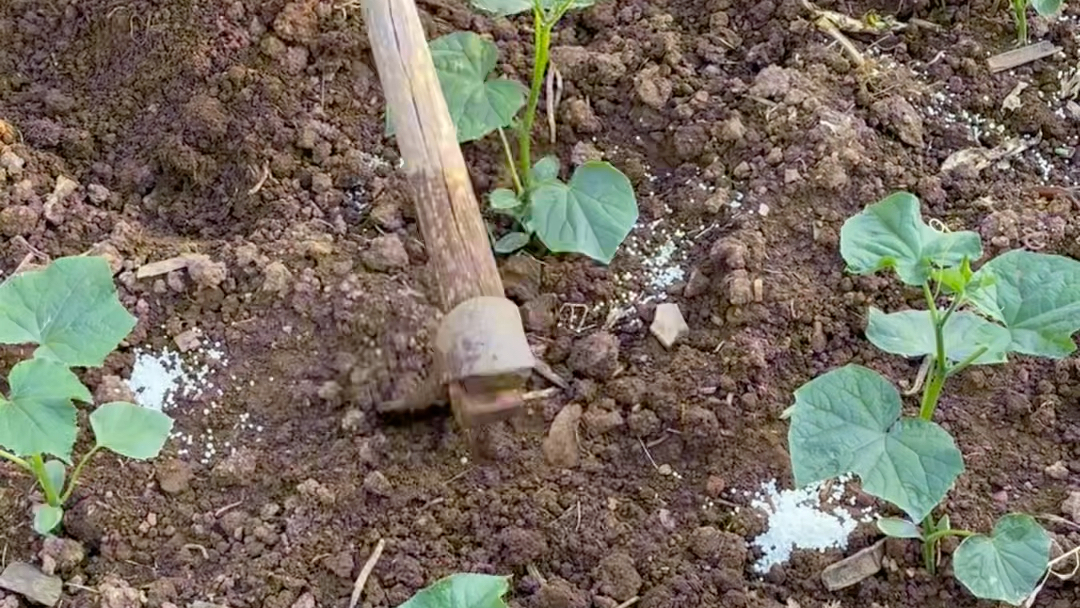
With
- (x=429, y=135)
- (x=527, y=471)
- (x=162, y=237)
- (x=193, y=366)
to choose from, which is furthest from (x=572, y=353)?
(x=162, y=237)

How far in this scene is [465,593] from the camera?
166 centimetres

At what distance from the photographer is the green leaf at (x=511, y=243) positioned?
2.34 m

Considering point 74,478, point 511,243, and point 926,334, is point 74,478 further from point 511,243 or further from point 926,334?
point 926,334

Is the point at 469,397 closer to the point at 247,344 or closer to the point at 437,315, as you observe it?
the point at 437,315

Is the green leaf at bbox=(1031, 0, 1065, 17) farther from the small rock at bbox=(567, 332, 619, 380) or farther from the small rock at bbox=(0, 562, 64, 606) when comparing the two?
the small rock at bbox=(0, 562, 64, 606)

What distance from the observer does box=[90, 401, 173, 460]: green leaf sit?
1915mm

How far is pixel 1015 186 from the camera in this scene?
7.95 ft

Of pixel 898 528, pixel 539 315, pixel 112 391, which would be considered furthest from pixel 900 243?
pixel 112 391

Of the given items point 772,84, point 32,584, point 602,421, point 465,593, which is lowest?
point 32,584

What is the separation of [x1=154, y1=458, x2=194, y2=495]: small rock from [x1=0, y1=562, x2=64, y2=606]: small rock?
0.69 ft

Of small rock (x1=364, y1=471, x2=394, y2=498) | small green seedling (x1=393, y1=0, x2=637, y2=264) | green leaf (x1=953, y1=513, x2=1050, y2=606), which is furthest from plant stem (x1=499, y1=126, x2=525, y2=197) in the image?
green leaf (x1=953, y1=513, x2=1050, y2=606)

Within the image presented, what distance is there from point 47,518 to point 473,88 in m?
0.99

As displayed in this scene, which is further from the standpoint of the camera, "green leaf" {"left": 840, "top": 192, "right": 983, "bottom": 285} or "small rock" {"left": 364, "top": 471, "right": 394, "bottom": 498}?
"small rock" {"left": 364, "top": 471, "right": 394, "bottom": 498}

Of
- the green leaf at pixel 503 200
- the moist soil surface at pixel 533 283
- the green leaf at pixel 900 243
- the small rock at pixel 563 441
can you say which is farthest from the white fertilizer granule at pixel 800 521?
the green leaf at pixel 503 200
